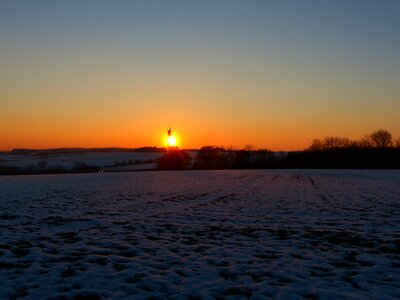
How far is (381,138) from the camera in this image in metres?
161

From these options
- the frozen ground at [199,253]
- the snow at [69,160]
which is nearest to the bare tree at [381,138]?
the snow at [69,160]

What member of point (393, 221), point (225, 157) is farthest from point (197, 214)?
point (225, 157)

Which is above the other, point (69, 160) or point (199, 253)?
point (69, 160)

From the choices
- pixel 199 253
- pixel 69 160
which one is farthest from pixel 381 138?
pixel 199 253

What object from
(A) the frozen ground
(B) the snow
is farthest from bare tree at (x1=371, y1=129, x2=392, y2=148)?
(A) the frozen ground

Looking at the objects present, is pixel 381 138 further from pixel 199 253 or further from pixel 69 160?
pixel 199 253

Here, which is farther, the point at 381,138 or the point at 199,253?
the point at 381,138

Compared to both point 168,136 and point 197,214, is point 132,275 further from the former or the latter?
point 168,136

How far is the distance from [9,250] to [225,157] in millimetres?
141041

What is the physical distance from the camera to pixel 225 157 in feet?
496

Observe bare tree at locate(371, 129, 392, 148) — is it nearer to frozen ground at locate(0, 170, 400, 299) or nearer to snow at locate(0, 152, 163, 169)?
snow at locate(0, 152, 163, 169)

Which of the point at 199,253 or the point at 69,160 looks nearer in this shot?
the point at 199,253

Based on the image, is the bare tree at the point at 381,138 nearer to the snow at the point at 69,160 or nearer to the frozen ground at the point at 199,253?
the snow at the point at 69,160

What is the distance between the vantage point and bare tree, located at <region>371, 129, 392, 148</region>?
521ft
